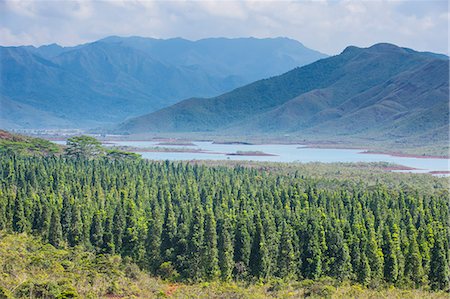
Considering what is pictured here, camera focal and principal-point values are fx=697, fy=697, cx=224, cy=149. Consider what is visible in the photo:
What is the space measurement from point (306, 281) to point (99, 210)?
811 inches

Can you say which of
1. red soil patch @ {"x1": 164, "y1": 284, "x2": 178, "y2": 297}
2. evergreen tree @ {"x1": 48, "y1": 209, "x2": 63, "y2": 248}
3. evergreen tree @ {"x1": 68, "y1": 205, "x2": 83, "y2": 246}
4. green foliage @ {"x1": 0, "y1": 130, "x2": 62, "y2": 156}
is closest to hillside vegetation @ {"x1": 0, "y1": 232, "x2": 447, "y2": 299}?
red soil patch @ {"x1": 164, "y1": 284, "x2": 178, "y2": 297}

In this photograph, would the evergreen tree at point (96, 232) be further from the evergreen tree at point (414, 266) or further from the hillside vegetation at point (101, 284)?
the evergreen tree at point (414, 266)

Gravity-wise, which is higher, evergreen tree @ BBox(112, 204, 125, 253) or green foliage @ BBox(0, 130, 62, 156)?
green foliage @ BBox(0, 130, 62, 156)

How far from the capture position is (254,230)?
5122 centimetres

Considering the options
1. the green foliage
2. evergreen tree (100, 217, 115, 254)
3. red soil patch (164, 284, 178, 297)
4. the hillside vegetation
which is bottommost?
red soil patch (164, 284, 178, 297)

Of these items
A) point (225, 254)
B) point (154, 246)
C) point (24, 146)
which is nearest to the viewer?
point (225, 254)

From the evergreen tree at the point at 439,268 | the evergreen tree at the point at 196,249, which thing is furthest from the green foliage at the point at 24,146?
the evergreen tree at the point at 439,268

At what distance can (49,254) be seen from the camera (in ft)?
152

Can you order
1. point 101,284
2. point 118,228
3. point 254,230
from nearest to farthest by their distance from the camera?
point 101,284, point 254,230, point 118,228

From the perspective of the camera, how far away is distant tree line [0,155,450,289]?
48688mm

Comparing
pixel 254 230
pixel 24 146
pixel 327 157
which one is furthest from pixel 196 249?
pixel 327 157

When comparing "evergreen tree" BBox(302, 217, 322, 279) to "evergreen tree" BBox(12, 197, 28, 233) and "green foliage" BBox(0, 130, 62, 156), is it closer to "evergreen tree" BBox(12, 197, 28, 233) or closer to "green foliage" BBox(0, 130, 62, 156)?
"evergreen tree" BBox(12, 197, 28, 233)

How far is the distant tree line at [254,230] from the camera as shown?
48688mm

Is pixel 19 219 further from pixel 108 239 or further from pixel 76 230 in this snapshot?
pixel 108 239
